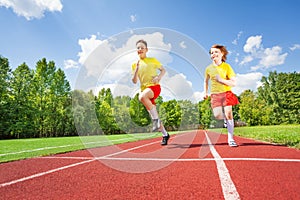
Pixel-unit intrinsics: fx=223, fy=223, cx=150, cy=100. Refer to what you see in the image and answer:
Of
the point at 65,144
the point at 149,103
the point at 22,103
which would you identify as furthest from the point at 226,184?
the point at 22,103

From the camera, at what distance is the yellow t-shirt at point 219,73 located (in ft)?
17.8

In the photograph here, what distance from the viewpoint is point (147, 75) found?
5.09 metres

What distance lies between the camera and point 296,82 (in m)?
62.0

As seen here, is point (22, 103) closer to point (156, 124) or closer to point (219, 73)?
point (156, 124)

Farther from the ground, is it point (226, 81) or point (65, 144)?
point (226, 81)

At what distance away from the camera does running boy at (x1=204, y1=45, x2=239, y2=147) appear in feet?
17.7

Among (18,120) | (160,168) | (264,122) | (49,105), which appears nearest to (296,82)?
(264,122)

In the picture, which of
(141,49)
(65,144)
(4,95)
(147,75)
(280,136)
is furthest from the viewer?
(4,95)

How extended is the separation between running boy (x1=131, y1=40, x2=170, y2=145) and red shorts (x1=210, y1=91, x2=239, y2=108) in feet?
4.94

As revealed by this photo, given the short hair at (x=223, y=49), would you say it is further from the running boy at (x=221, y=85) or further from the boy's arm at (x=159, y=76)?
the boy's arm at (x=159, y=76)

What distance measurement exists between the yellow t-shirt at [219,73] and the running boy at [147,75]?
1242 mm

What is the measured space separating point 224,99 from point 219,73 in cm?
65

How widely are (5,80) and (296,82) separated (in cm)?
6936

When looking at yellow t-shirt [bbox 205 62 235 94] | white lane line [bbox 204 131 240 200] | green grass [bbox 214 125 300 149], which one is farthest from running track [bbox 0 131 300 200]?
green grass [bbox 214 125 300 149]
